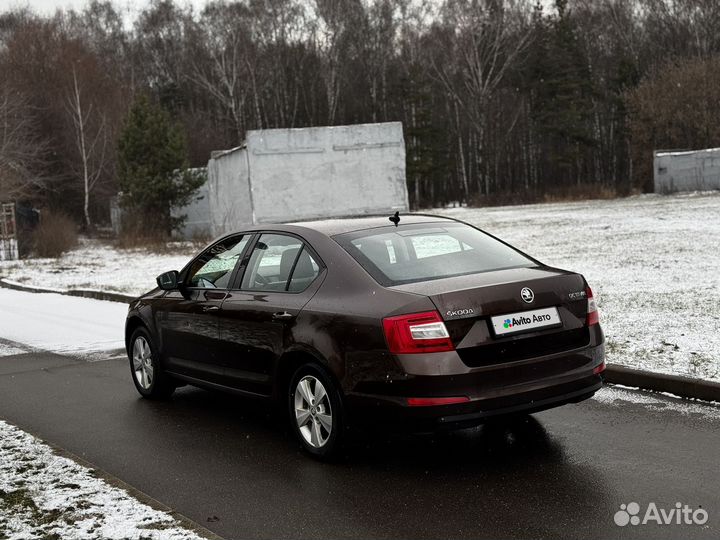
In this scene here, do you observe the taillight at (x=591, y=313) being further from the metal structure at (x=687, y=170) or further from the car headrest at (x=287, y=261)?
the metal structure at (x=687, y=170)

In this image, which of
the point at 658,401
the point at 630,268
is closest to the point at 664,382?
the point at 658,401

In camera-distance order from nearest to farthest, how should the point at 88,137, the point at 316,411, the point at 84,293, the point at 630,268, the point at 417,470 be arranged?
the point at 417,470
the point at 316,411
the point at 630,268
the point at 84,293
the point at 88,137

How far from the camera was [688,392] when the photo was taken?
23.0 feet

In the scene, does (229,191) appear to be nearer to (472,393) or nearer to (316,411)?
(316,411)

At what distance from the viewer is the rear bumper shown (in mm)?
5016

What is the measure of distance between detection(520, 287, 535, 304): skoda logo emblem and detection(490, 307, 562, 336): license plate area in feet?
0.22

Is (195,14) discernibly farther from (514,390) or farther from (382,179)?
(514,390)

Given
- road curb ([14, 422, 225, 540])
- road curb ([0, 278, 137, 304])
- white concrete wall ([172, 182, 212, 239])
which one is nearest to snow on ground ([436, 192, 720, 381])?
road curb ([14, 422, 225, 540])

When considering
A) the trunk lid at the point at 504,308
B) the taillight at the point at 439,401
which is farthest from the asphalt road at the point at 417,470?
the trunk lid at the point at 504,308

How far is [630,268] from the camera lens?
15672 millimetres

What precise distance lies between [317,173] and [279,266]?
25.4 meters

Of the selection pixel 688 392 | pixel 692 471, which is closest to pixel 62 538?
pixel 692 471

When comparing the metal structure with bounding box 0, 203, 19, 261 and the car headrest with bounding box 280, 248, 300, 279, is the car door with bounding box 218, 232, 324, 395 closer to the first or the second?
the car headrest with bounding box 280, 248, 300, 279

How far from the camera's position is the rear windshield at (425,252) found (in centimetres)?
562
